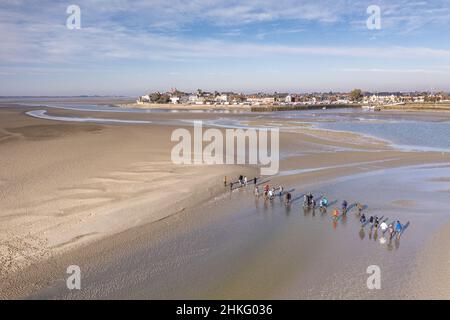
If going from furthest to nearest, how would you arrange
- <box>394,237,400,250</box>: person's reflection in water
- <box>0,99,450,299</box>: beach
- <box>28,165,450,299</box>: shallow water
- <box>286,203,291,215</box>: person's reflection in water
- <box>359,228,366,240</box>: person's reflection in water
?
1. <box>286,203,291,215</box>: person's reflection in water
2. <box>359,228,366,240</box>: person's reflection in water
3. <box>394,237,400,250</box>: person's reflection in water
4. <box>0,99,450,299</box>: beach
5. <box>28,165,450,299</box>: shallow water

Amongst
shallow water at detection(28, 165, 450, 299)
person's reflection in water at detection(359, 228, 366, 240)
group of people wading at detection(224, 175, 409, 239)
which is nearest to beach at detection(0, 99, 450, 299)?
shallow water at detection(28, 165, 450, 299)

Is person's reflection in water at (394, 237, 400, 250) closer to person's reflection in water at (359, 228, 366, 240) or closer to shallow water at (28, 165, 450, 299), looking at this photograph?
shallow water at (28, 165, 450, 299)

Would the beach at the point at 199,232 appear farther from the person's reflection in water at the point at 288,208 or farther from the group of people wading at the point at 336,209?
the group of people wading at the point at 336,209

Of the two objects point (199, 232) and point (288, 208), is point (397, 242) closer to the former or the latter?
point (288, 208)

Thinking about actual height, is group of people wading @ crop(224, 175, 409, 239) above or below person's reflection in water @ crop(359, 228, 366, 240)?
above

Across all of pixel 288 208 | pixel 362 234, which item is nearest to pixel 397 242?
pixel 362 234
